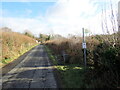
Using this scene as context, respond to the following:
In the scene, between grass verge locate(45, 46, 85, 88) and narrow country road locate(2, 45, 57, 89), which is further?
narrow country road locate(2, 45, 57, 89)

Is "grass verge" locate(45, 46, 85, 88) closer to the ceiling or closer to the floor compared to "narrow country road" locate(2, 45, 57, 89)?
closer to the ceiling

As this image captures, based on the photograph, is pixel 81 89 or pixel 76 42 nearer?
pixel 81 89

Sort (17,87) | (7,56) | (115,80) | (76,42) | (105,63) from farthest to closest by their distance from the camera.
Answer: (7,56) → (76,42) → (17,87) → (105,63) → (115,80)

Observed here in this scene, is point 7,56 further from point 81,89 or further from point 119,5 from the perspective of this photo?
point 119,5

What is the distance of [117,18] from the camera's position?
6.73 m

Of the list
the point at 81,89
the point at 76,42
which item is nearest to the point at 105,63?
the point at 81,89

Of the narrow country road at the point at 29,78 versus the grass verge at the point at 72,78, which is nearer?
the grass verge at the point at 72,78

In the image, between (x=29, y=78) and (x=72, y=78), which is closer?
(x=72, y=78)

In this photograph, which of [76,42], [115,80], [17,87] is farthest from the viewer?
[76,42]

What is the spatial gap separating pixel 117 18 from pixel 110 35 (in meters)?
1.10

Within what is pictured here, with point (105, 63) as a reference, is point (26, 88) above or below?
below

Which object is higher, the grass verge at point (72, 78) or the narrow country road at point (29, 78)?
the grass verge at point (72, 78)

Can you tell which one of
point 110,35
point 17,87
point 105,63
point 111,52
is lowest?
point 17,87

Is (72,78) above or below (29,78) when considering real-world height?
above
